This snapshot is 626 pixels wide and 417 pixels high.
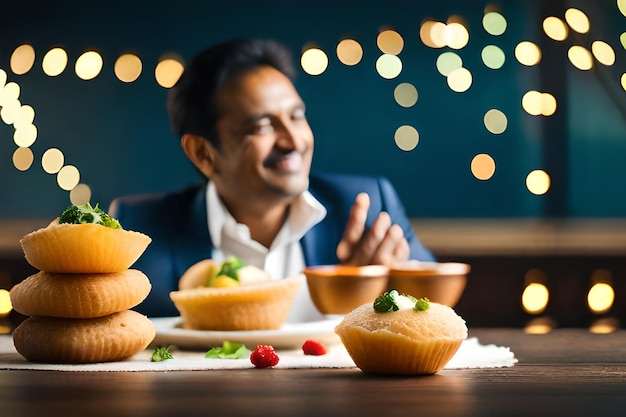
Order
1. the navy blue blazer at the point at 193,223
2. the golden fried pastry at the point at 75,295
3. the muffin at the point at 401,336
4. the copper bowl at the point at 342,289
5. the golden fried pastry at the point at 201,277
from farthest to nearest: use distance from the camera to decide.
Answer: the navy blue blazer at the point at 193,223 → the golden fried pastry at the point at 201,277 → the copper bowl at the point at 342,289 → the golden fried pastry at the point at 75,295 → the muffin at the point at 401,336

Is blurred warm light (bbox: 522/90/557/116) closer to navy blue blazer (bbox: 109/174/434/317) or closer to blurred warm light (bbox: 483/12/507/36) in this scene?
blurred warm light (bbox: 483/12/507/36)

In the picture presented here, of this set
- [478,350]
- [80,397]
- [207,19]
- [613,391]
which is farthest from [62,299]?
[207,19]

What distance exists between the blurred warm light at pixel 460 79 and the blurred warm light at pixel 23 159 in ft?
4.71

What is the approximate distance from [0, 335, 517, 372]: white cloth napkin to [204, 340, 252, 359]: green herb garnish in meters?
0.02

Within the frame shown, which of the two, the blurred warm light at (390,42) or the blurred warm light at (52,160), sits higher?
the blurred warm light at (390,42)

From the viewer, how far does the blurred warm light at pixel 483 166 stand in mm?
2865

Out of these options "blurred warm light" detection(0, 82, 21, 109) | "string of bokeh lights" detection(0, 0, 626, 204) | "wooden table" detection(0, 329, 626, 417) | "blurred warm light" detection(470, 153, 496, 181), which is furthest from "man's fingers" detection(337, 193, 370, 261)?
"wooden table" detection(0, 329, 626, 417)

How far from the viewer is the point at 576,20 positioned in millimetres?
2879

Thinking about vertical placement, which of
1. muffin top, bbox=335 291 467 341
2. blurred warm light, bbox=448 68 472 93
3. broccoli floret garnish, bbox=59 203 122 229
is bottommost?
muffin top, bbox=335 291 467 341

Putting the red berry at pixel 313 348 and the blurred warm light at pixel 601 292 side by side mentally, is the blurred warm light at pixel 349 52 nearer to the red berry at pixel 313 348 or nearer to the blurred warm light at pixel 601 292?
the blurred warm light at pixel 601 292

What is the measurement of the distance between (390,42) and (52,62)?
3.78ft

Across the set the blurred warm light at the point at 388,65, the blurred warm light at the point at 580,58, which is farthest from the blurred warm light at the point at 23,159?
the blurred warm light at the point at 580,58

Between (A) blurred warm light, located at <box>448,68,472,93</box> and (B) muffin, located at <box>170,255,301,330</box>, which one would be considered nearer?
(B) muffin, located at <box>170,255,301,330</box>

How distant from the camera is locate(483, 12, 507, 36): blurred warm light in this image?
2900mm
